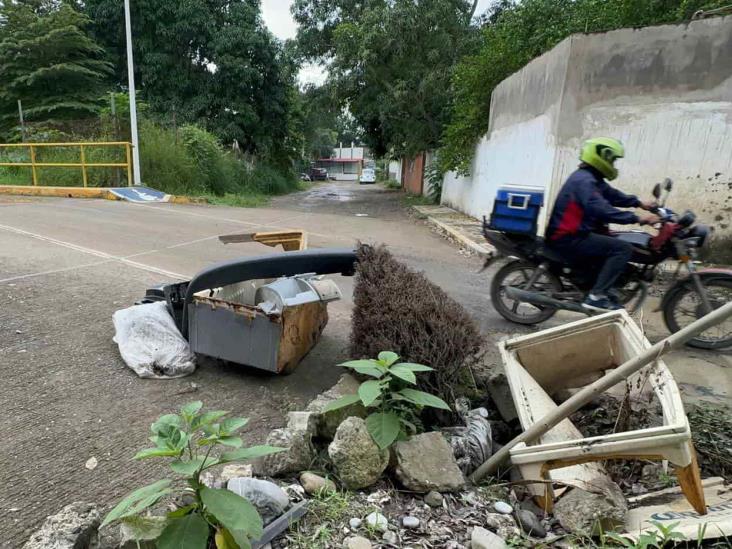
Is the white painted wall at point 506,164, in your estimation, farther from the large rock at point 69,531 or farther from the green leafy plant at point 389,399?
the large rock at point 69,531

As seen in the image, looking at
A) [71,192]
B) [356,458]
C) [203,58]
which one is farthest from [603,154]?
[203,58]

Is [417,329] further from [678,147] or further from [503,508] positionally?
[678,147]

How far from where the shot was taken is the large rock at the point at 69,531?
164 cm

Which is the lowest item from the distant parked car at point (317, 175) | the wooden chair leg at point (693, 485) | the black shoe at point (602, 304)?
the distant parked car at point (317, 175)

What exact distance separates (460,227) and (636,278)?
6.90m

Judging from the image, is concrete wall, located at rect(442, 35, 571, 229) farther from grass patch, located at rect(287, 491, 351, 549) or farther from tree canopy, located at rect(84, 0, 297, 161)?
tree canopy, located at rect(84, 0, 297, 161)

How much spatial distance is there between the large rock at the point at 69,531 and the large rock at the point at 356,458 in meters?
0.94

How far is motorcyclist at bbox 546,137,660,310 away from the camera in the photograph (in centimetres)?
414

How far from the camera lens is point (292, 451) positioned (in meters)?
2.23

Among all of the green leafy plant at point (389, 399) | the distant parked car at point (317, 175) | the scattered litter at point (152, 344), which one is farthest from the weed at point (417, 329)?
the distant parked car at point (317, 175)

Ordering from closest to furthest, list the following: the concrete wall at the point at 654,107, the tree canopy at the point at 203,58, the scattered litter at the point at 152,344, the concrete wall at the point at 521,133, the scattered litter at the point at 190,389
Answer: the scattered litter at the point at 190,389, the scattered litter at the point at 152,344, the concrete wall at the point at 654,107, the concrete wall at the point at 521,133, the tree canopy at the point at 203,58

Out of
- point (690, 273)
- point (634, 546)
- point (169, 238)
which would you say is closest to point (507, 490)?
point (634, 546)

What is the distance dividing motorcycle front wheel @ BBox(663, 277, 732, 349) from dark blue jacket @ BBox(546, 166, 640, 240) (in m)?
0.88

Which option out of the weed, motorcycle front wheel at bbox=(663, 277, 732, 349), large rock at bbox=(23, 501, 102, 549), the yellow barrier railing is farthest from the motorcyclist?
the yellow barrier railing
